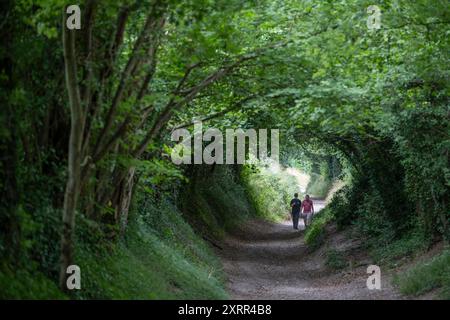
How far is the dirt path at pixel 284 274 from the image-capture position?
15.0 meters

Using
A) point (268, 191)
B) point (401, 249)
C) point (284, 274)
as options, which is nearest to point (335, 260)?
point (284, 274)

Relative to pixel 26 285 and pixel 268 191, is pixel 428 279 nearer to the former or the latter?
pixel 26 285

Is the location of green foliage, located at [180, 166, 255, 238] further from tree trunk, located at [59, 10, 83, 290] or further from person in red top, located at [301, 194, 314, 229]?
tree trunk, located at [59, 10, 83, 290]

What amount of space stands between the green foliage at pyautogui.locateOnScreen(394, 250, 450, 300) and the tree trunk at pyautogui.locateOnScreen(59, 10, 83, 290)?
7045 millimetres

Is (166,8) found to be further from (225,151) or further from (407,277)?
(225,151)

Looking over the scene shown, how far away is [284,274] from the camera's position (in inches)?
773

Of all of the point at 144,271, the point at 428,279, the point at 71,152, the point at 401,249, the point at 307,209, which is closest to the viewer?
the point at 71,152

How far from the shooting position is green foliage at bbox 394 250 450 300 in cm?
1305

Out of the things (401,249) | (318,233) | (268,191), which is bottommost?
(401,249)

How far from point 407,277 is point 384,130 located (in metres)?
3.88

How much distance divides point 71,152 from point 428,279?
27.1ft

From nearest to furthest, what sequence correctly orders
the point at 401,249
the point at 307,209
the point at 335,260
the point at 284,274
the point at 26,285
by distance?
the point at 26,285 < the point at 401,249 < the point at 284,274 < the point at 335,260 < the point at 307,209

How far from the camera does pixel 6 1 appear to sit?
8.66 metres
